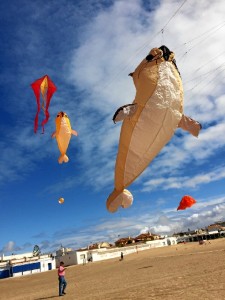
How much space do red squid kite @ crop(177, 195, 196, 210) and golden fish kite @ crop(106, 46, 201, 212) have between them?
23.1 metres

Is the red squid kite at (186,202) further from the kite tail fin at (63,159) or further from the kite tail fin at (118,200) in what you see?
the kite tail fin at (118,200)

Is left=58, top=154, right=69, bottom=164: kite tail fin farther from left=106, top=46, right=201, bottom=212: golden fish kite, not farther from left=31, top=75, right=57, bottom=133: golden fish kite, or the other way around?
left=106, top=46, right=201, bottom=212: golden fish kite

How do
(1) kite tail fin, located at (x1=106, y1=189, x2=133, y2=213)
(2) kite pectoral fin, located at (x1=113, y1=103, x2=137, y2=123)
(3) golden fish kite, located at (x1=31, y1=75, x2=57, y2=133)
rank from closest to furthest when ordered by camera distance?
(2) kite pectoral fin, located at (x1=113, y1=103, x2=137, y2=123) → (1) kite tail fin, located at (x1=106, y1=189, x2=133, y2=213) → (3) golden fish kite, located at (x1=31, y1=75, x2=57, y2=133)

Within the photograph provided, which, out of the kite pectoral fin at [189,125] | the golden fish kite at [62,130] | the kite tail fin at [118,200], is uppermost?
the golden fish kite at [62,130]

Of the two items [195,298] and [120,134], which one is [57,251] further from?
[120,134]

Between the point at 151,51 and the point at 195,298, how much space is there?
26.7 feet

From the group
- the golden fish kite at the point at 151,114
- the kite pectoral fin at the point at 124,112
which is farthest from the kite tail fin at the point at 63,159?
the kite pectoral fin at the point at 124,112

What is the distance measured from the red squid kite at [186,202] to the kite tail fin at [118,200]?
22.6 metres

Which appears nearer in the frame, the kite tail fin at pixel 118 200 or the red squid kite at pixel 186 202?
the kite tail fin at pixel 118 200

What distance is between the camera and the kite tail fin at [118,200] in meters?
6.51

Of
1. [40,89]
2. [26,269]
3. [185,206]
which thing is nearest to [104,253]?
[26,269]

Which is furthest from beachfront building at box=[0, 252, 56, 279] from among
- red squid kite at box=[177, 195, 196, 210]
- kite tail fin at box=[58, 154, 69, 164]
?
kite tail fin at box=[58, 154, 69, 164]

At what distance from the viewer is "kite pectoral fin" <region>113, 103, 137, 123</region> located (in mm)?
5582

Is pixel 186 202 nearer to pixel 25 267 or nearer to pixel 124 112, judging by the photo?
pixel 124 112
